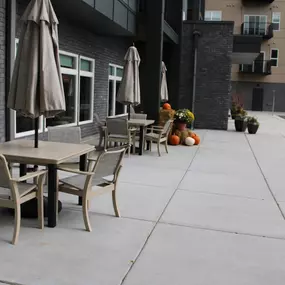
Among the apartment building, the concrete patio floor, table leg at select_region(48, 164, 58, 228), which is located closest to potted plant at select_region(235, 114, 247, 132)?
the concrete patio floor

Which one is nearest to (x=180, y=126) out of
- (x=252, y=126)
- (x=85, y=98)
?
(x=85, y=98)

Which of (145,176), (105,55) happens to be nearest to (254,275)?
(145,176)

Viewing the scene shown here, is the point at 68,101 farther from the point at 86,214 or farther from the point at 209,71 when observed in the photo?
the point at 209,71

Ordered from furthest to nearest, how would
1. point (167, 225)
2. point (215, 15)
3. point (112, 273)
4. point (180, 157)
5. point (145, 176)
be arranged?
point (215, 15), point (180, 157), point (145, 176), point (167, 225), point (112, 273)

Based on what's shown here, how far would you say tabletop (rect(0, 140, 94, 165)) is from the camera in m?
4.14

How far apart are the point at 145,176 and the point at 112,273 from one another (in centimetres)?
393

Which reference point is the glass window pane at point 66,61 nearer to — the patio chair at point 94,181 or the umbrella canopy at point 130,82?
the umbrella canopy at point 130,82

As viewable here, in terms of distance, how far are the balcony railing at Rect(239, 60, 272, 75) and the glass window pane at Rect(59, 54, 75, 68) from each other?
3062 centimetres

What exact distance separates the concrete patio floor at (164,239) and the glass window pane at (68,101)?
4274mm

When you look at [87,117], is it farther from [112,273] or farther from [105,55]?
[112,273]

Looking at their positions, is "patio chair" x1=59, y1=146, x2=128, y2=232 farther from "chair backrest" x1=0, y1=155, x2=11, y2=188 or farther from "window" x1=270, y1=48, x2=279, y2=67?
"window" x1=270, y1=48, x2=279, y2=67

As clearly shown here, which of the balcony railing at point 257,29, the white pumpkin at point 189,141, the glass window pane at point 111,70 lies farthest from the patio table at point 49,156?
the balcony railing at point 257,29

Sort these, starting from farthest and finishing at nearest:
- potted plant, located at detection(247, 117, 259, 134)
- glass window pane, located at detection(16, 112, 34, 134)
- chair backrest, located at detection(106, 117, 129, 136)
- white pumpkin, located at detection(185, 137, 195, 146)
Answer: potted plant, located at detection(247, 117, 259, 134) < white pumpkin, located at detection(185, 137, 195, 146) < chair backrest, located at detection(106, 117, 129, 136) < glass window pane, located at detection(16, 112, 34, 134)

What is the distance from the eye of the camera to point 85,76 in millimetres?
12242
